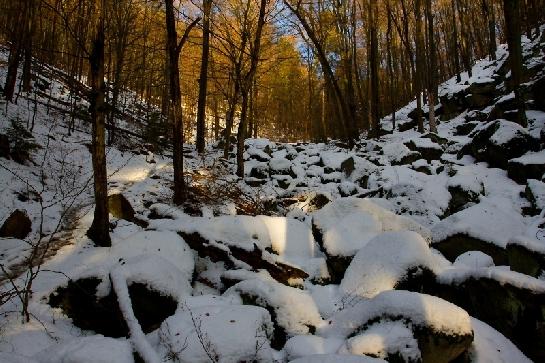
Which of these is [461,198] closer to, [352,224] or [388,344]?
[352,224]

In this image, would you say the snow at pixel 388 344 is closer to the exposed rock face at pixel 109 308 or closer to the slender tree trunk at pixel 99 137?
the exposed rock face at pixel 109 308

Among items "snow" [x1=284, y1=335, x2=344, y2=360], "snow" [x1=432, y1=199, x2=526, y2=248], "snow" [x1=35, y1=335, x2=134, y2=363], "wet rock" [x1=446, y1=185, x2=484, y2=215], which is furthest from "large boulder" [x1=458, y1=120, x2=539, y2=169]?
"snow" [x1=35, y1=335, x2=134, y2=363]

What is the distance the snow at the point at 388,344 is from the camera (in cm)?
373

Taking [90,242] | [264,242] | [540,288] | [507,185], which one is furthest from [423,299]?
[507,185]

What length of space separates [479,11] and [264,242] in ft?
105

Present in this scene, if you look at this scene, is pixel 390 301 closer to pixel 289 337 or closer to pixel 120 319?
pixel 289 337

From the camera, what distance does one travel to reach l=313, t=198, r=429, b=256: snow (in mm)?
6289

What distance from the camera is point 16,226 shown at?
23.1ft

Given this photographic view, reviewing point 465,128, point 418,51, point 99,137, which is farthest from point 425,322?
point 418,51

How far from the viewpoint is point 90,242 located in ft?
21.5

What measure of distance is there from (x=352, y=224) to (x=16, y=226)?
5.92 meters

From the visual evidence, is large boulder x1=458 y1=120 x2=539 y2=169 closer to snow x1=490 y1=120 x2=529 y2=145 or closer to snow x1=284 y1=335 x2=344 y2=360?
snow x1=490 y1=120 x2=529 y2=145

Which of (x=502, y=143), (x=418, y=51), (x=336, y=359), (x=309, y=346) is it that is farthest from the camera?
(x=418, y=51)

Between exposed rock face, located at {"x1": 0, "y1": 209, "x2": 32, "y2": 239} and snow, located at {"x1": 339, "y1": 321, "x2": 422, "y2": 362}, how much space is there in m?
6.15
